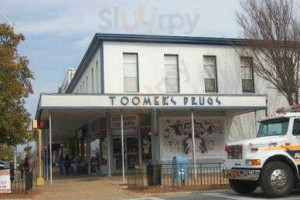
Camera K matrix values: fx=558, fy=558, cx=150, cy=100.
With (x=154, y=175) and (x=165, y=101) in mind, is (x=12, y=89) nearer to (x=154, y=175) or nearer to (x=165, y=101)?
(x=154, y=175)

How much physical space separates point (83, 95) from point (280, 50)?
11.3 metres

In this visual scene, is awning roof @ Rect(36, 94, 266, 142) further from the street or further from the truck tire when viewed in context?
the truck tire

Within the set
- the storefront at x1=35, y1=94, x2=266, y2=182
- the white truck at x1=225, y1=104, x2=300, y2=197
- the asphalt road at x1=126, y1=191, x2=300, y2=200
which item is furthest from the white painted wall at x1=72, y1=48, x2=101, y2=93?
the white truck at x1=225, y1=104, x2=300, y2=197

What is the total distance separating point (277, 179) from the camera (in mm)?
16922

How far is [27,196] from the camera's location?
66.4 feet

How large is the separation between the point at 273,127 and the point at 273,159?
5.06 feet

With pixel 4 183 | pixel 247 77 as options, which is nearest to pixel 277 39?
pixel 247 77

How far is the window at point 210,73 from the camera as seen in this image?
32250mm

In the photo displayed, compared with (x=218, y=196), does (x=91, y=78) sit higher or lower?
higher

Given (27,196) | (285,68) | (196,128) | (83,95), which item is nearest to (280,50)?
(285,68)

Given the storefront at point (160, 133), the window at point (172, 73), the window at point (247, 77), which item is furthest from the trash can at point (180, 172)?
the window at point (247, 77)

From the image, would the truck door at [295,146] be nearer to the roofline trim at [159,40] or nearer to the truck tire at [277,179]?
the truck tire at [277,179]

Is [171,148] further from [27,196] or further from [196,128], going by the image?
[27,196]

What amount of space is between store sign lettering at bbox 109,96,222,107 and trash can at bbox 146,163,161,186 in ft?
18.3
